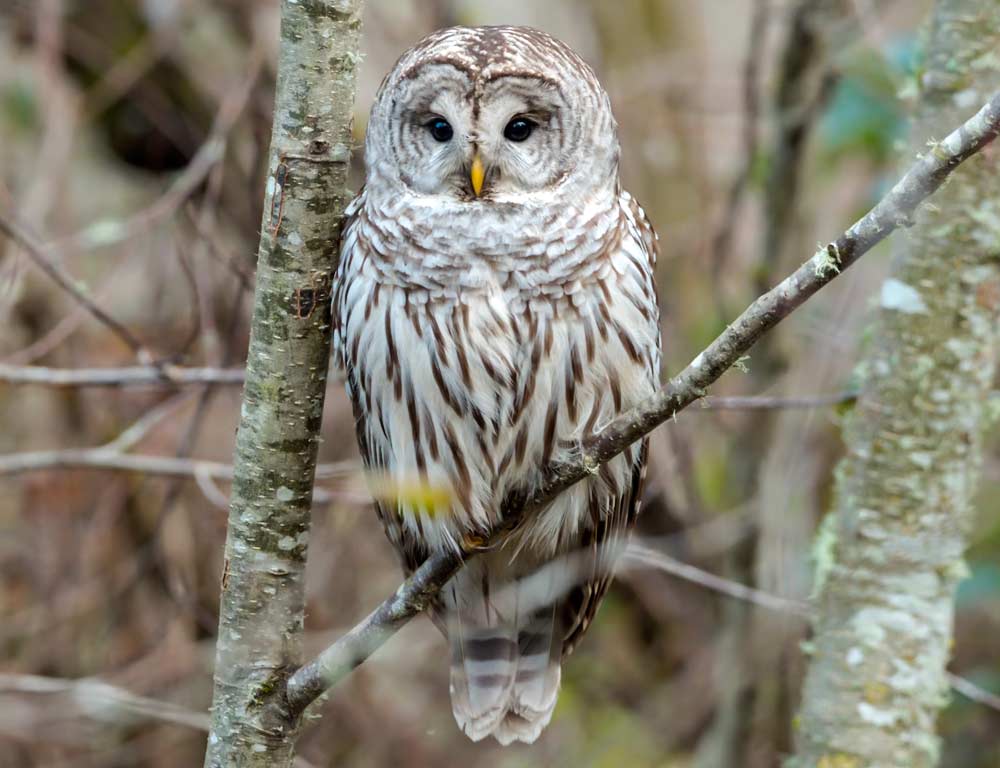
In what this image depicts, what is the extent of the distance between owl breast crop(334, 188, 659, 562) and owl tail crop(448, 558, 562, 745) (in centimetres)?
46

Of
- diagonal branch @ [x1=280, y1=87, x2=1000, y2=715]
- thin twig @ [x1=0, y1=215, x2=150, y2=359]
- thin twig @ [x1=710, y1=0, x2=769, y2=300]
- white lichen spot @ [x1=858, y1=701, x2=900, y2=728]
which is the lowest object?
white lichen spot @ [x1=858, y1=701, x2=900, y2=728]

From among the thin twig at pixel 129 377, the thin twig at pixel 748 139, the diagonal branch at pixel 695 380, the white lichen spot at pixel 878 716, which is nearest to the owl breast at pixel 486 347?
the diagonal branch at pixel 695 380

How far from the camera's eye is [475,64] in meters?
2.58

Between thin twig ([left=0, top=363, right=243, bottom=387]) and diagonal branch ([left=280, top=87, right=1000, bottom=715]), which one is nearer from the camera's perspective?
diagonal branch ([left=280, top=87, right=1000, bottom=715])

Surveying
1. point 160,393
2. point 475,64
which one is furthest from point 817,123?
point 160,393

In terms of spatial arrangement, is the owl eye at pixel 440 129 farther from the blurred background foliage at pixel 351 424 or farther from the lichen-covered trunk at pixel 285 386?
the blurred background foliage at pixel 351 424

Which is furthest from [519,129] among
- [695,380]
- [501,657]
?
[501,657]

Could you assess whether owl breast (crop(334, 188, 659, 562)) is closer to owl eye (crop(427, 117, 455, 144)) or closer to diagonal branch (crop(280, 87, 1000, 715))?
diagonal branch (crop(280, 87, 1000, 715))

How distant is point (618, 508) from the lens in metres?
2.98

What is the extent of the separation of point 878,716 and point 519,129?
1.55 metres

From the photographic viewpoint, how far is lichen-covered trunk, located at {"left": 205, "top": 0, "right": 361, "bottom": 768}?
2143 mm

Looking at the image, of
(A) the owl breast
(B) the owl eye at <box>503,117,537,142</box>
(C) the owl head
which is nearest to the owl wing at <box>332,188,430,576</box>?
(A) the owl breast

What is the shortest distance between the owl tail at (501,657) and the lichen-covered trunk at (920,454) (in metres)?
0.62

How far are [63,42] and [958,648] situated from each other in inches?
170
